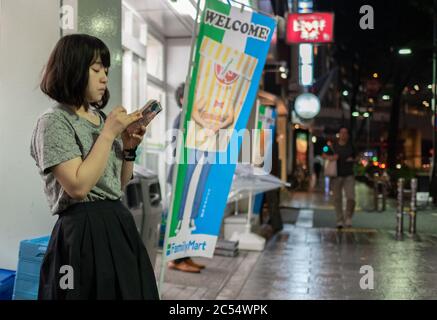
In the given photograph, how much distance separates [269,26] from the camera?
3.84 m

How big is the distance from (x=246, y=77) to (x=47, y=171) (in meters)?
2.37

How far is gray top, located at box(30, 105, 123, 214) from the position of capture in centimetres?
185

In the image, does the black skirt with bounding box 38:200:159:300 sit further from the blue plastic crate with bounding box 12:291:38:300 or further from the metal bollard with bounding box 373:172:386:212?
the metal bollard with bounding box 373:172:386:212

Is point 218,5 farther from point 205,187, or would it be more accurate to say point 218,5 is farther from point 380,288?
point 380,288

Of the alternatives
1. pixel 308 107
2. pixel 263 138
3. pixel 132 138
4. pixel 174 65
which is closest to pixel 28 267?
pixel 132 138

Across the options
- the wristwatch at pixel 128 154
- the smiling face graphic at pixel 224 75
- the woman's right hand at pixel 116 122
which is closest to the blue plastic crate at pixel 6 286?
the wristwatch at pixel 128 154

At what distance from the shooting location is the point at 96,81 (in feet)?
6.65

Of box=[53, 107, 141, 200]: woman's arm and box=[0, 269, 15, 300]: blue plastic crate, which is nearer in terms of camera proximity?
box=[53, 107, 141, 200]: woman's arm

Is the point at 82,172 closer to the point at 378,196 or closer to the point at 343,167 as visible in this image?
A: the point at 343,167

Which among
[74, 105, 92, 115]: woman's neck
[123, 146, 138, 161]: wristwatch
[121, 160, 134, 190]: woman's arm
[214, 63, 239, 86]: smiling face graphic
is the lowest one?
[121, 160, 134, 190]: woman's arm

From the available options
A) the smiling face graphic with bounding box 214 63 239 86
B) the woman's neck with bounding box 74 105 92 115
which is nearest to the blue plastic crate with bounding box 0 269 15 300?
the woman's neck with bounding box 74 105 92 115

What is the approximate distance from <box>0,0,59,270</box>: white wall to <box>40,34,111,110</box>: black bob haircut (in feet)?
4.72

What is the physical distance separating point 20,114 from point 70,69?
1.69m

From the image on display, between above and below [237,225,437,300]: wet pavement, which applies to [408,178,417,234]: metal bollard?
above
